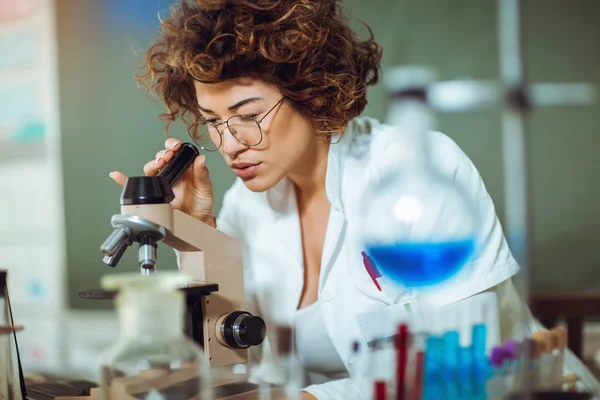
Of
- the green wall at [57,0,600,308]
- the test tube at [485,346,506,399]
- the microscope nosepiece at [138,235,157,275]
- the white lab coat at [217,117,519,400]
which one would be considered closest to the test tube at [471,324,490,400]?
the test tube at [485,346,506,399]

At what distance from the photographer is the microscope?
90 cm

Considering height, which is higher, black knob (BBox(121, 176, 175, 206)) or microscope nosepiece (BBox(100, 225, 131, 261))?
black knob (BBox(121, 176, 175, 206))

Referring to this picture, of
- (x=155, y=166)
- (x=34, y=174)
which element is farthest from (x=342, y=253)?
(x=34, y=174)

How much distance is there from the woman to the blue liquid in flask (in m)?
0.35

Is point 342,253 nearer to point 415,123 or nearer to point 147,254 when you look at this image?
point 147,254

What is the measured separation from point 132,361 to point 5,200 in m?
2.88

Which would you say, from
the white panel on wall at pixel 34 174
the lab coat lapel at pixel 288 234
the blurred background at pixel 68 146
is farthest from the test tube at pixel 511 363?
the white panel on wall at pixel 34 174

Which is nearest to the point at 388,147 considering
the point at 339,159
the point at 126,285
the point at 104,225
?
the point at 339,159

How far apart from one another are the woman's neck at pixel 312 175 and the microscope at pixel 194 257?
39 cm

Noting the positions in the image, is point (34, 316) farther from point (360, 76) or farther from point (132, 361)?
point (132, 361)

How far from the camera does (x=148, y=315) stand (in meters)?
0.67

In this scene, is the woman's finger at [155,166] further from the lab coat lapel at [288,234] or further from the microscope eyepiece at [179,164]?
the lab coat lapel at [288,234]

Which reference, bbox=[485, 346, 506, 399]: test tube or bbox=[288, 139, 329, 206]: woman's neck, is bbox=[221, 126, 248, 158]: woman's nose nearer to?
bbox=[288, 139, 329, 206]: woman's neck

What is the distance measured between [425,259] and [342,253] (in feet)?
2.25
